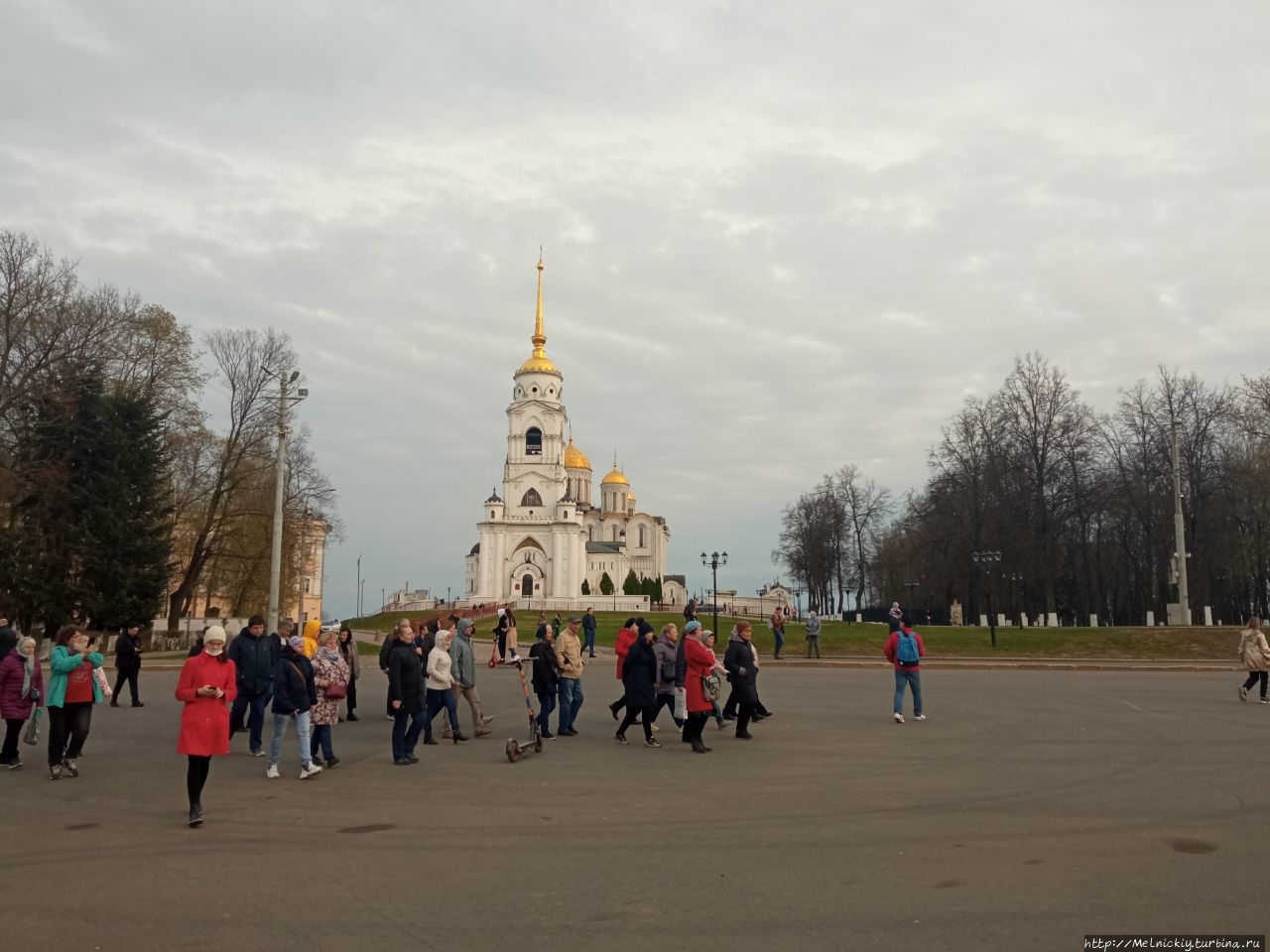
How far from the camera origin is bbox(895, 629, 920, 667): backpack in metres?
15.3

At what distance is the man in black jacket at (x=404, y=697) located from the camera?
11.7 metres

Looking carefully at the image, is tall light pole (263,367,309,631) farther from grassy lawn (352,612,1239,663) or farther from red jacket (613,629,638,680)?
red jacket (613,629,638,680)

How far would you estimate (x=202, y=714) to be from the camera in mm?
8258

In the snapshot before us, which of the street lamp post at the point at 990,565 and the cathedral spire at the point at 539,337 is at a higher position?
the cathedral spire at the point at 539,337

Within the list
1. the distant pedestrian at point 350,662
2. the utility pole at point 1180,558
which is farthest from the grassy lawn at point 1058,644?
Answer: the distant pedestrian at point 350,662

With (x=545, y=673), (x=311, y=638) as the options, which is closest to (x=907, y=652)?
(x=545, y=673)

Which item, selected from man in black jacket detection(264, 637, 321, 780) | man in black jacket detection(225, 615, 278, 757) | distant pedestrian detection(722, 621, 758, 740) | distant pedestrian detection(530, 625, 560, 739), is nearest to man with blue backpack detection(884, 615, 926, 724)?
distant pedestrian detection(722, 621, 758, 740)

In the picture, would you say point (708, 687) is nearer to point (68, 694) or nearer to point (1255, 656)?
point (68, 694)

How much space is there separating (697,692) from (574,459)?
10580cm

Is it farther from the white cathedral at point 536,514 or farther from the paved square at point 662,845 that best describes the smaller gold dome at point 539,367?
the paved square at point 662,845

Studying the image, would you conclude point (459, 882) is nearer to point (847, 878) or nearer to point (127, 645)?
point (847, 878)

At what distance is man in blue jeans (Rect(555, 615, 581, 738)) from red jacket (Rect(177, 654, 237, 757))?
602 cm

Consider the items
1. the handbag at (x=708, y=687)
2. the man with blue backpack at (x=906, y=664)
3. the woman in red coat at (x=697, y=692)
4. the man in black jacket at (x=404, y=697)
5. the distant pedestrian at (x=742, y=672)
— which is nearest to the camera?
the man in black jacket at (x=404, y=697)

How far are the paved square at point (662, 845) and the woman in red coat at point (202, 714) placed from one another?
1.57ft
